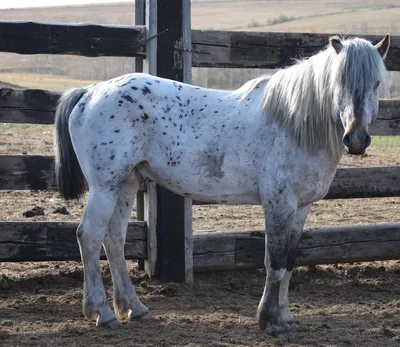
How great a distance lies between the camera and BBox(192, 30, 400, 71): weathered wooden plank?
5934mm

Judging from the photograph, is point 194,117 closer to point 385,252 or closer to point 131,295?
point 131,295

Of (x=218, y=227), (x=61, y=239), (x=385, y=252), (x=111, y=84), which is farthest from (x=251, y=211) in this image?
(x=111, y=84)

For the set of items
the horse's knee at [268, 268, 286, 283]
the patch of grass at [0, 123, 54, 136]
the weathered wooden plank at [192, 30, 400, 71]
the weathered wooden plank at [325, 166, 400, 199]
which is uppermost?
the weathered wooden plank at [192, 30, 400, 71]

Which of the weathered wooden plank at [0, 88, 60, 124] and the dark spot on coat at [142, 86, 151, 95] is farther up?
the dark spot on coat at [142, 86, 151, 95]

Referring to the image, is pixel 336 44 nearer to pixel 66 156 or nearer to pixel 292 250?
pixel 292 250

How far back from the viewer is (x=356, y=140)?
4316mm

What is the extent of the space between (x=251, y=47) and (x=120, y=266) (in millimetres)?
2099

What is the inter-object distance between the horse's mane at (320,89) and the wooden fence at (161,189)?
3.44ft

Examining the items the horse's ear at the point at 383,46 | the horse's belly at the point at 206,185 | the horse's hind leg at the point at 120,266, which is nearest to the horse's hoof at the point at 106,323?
the horse's hind leg at the point at 120,266

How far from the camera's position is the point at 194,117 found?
506cm

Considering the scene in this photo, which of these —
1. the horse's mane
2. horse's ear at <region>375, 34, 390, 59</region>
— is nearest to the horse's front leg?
the horse's mane

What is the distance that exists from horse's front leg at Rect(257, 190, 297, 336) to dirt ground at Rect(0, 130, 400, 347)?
0.36ft

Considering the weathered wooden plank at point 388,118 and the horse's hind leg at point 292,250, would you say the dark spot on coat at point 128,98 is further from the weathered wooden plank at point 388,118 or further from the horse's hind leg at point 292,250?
the weathered wooden plank at point 388,118

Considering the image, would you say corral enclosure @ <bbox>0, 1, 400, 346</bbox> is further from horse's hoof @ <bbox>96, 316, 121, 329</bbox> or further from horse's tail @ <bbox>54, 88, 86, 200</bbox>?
horse's tail @ <bbox>54, 88, 86, 200</bbox>
